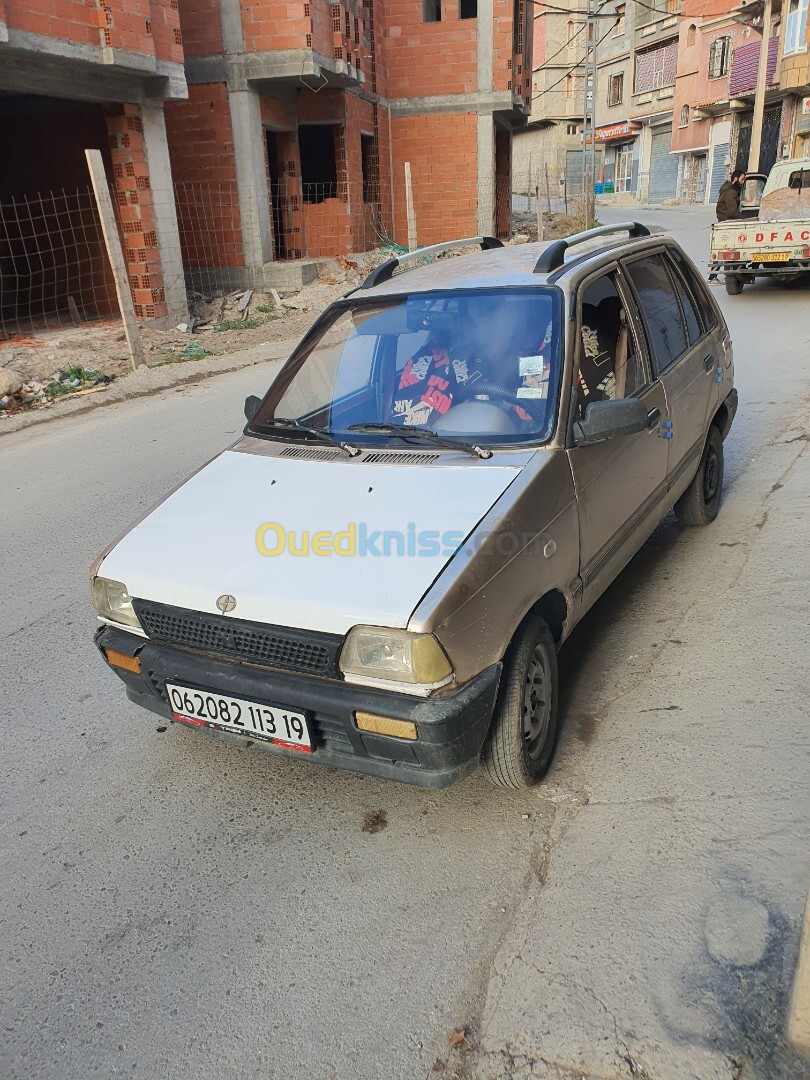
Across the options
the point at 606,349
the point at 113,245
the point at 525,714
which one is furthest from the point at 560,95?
the point at 525,714

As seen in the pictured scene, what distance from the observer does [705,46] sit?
138 ft

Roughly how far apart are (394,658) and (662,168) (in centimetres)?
5428

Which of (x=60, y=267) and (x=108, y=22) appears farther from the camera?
(x=60, y=267)

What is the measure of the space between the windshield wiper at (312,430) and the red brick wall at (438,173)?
64.3 feet

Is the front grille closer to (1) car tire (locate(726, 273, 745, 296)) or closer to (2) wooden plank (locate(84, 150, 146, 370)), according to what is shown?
(2) wooden plank (locate(84, 150, 146, 370))

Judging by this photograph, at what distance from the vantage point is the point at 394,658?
2.30 metres

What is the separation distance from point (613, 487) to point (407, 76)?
70.5 feet

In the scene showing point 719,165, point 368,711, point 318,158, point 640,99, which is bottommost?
point 368,711

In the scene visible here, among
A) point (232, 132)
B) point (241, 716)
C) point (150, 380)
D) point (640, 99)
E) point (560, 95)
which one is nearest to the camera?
point (241, 716)

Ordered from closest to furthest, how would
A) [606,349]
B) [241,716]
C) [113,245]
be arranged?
1. [241,716]
2. [606,349]
3. [113,245]

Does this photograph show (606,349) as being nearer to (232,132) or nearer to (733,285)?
(733,285)

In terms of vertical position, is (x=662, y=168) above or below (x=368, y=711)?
above

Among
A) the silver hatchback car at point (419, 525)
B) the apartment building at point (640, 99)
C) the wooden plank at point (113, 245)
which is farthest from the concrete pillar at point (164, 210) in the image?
the apartment building at point (640, 99)

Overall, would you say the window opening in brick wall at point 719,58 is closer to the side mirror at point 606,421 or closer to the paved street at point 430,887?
the paved street at point 430,887
